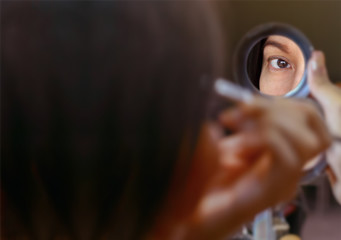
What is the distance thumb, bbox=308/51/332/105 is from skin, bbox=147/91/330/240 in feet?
0.12

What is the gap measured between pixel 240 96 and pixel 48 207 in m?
0.15

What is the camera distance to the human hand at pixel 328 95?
1.18 ft

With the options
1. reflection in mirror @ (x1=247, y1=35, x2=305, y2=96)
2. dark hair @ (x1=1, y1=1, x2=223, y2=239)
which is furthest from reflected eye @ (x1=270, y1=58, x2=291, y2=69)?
dark hair @ (x1=1, y1=1, x2=223, y2=239)

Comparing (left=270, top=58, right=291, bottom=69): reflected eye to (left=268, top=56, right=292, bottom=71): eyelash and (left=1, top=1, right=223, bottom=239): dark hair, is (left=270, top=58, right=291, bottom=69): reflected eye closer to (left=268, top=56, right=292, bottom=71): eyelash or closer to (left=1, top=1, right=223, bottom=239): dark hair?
(left=268, top=56, right=292, bottom=71): eyelash

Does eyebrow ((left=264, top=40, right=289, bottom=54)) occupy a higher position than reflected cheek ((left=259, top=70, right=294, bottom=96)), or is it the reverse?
eyebrow ((left=264, top=40, right=289, bottom=54))

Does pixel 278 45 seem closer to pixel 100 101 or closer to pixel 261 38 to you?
pixel 261 38

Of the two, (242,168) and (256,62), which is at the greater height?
(256,62)

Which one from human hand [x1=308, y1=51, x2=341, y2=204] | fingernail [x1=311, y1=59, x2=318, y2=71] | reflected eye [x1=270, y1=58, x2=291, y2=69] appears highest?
reflected eye [x1=270, y1=58, x2=291, y2=69]

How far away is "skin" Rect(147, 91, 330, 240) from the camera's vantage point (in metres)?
0.31

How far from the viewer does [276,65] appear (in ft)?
1.33

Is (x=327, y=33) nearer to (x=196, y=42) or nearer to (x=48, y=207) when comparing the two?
(x=196, y=42)

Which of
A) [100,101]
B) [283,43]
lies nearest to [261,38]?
[283,43]

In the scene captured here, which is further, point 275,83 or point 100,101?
point 275,83

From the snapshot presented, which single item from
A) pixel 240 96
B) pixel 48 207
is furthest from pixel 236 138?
A: pixel 48 207
